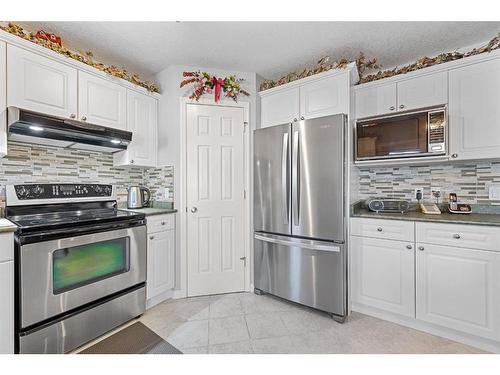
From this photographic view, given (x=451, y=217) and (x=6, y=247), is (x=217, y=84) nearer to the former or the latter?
(x=6, y=247)

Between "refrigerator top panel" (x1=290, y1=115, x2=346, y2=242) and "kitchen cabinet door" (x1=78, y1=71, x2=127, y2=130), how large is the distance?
1.62m

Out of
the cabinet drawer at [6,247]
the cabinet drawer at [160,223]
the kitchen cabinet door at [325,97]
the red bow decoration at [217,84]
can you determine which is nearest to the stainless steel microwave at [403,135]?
the kitchen cabinet door at [325,97]

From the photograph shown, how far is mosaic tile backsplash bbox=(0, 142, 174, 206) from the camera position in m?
1.89

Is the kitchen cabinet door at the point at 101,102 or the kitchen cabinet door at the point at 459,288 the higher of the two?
the kitchen cabinet door at the point at 101,102

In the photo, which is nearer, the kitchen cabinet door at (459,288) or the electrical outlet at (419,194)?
the kitchen cabinet door at (459,288)

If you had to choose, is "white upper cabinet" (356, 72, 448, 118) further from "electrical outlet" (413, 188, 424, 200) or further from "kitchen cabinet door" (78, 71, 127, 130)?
"kitchen cabinet door" (78, 71, 127, 130)

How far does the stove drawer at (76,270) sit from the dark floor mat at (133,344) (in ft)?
1.04

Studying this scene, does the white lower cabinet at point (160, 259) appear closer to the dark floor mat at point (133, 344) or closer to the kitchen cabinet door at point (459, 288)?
the dark floor mat at point (133, 344)

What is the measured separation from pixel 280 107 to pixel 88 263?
2144mm

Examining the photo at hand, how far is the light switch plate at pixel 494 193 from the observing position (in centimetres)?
205

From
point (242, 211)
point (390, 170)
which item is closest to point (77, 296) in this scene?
point (242, 211)

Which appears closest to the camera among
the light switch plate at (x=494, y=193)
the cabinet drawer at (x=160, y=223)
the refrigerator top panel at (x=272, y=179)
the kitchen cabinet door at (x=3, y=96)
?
the kitchen cabinet door at (x=3, y=96)

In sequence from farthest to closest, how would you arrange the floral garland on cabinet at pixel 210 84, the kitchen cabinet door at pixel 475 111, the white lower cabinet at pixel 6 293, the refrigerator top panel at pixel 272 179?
the floral garland on cabinet at pixel 210 84, the refrigerator top panel at pixel 272 179, the kitchen cabinet door at pixel 475 111, the white lower cabinet at pixel 6 293

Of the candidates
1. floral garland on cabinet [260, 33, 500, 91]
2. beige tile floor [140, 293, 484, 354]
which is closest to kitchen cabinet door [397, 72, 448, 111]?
floral garland on cabinet [260, 33, 500, 91]
